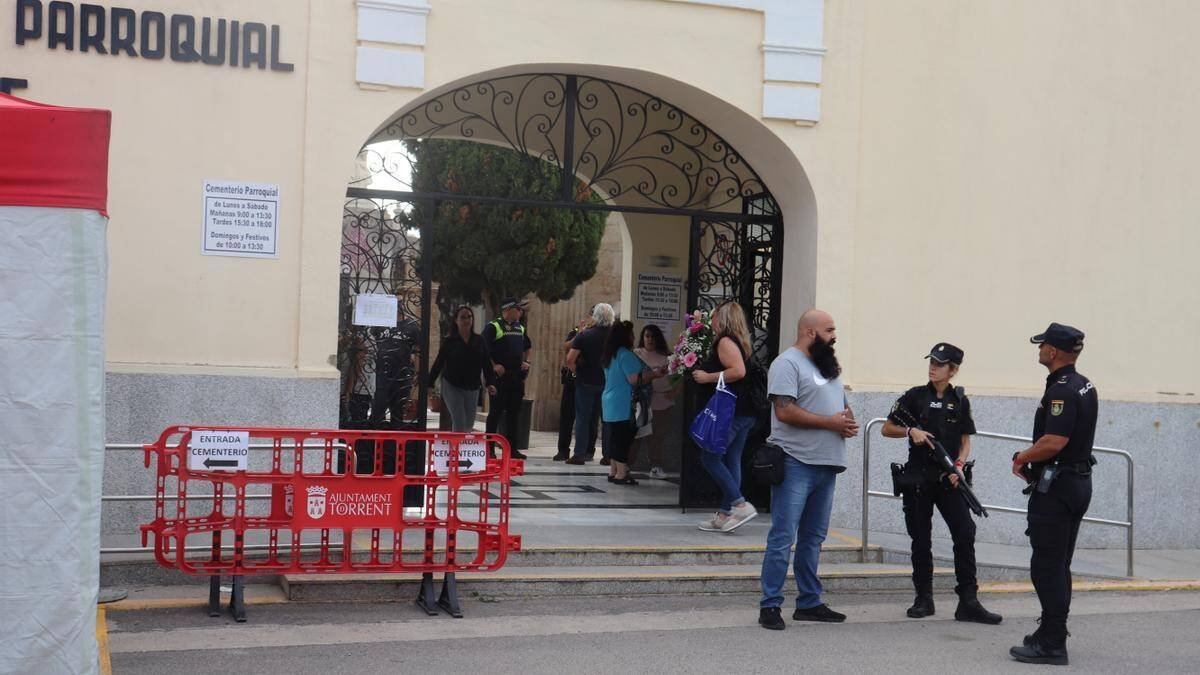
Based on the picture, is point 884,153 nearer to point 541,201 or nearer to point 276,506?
Result: point 541,201

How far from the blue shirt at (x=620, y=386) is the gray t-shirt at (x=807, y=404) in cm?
506

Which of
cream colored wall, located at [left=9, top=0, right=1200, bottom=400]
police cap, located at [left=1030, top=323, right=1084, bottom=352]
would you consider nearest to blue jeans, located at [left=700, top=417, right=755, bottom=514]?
cream colored wall, located at [left=9, top=0, right=1200, bottom=400]

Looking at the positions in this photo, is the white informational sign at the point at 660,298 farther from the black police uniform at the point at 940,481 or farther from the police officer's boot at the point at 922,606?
the police officer's boot at the point at 922,606

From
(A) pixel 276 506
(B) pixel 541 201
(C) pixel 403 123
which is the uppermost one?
(C) pixel 403 123

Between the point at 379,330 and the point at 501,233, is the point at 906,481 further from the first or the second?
the point at 501,233

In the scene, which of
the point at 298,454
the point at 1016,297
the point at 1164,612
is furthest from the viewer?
the point at 1016,297

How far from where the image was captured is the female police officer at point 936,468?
311 inches

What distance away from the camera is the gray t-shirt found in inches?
299

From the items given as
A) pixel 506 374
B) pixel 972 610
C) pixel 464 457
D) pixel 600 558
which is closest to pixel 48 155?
pixel 464 457

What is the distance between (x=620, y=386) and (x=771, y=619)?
5459mm

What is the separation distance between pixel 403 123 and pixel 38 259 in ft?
23.4

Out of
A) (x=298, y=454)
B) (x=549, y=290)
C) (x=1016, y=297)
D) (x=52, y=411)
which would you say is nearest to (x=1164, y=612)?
(x=1016, y=297)

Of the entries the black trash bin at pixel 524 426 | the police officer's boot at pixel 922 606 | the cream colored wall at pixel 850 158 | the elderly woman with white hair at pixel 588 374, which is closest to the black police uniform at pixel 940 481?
the police officer's boot at pixel 922 606

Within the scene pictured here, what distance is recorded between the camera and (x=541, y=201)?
400 inches
